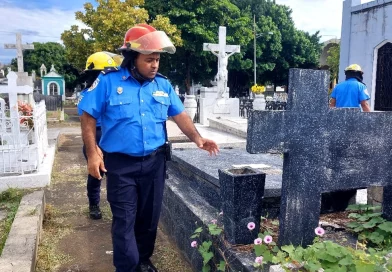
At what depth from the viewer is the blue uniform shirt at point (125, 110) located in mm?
2393

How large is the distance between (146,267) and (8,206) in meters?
2.34

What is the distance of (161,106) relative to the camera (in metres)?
2.56

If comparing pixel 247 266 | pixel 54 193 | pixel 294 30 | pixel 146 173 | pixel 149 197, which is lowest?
pixel 54 193

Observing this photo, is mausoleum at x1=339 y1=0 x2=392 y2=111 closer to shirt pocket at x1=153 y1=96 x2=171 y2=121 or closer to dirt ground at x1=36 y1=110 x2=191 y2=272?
dirt ground at x1=36 y1=110 x2=191 y2=272

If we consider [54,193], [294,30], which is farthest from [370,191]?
[294,30]

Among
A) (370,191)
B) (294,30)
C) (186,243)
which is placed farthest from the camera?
(294,30)

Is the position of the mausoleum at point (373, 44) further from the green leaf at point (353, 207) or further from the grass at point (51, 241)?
the grass at point (51, 241)

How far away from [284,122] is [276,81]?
1239 inches

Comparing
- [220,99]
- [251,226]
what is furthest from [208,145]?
[220,99]

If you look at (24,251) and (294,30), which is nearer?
(24,251)

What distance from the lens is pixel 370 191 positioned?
110 inches

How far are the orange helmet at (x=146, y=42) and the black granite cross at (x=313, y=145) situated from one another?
82 cm

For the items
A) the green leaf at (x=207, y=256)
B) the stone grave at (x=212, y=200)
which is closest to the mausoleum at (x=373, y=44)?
the stone grave at (x=212, y=200)

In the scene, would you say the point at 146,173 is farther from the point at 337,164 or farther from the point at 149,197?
the point at 337,164
